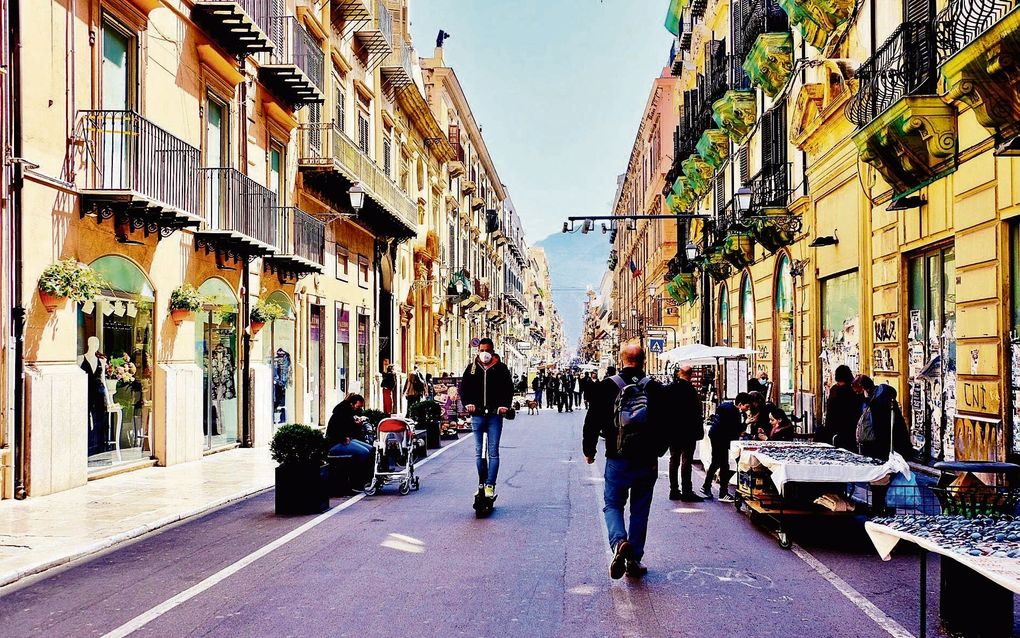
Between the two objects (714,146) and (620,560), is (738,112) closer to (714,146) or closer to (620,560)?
(714,146)

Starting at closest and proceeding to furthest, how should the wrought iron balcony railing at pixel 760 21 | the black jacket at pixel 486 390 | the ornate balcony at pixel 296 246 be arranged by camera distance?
the black jacket at pixel 486 390
the ornate balcony at pixel 296 246
the wrought iron balcony railing at pixel 760 21

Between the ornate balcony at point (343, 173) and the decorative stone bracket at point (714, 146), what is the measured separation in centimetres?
1039

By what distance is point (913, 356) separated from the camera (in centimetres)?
1571

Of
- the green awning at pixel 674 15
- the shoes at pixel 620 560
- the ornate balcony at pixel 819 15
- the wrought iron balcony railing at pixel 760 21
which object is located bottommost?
the shoes at pixel 620 560

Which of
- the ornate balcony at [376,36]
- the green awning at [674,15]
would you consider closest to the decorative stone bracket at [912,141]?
the ornate balcony at [376,36]

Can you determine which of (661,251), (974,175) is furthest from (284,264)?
(661,251)

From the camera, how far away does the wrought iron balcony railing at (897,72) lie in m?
13.2

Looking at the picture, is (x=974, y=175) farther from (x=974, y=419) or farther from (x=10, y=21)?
(x=10, y=21)

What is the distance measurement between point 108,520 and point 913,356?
11928 millimetres

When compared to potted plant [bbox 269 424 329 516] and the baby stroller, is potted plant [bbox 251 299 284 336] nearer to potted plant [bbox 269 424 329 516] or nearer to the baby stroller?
the baby stroller

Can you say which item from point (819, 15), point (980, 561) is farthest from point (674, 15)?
point (980, 561)

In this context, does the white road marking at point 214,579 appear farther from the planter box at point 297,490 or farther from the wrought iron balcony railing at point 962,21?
the wrought iron balcony railing at point 962,21

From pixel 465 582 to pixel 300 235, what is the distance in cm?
1644

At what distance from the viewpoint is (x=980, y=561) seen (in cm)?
520
